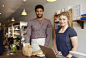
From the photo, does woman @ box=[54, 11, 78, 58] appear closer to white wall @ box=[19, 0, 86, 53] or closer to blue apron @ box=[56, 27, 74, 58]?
blue apron @ box=[56, 27, 74, 58]

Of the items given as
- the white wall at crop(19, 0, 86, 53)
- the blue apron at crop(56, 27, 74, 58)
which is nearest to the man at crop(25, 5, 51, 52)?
the blue apron at crop(56, 27, 74, 58)

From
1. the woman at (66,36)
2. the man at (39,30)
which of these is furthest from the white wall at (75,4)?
the woman at (66,36)

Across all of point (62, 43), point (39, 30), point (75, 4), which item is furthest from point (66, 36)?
point (75, 4)

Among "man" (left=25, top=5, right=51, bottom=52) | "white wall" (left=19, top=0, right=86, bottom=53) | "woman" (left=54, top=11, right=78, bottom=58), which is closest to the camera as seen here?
"woman" (left=54, top=11, right=78, bottom=58)

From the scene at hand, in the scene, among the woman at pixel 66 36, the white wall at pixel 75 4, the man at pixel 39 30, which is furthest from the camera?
the white wall at pixel 75 4

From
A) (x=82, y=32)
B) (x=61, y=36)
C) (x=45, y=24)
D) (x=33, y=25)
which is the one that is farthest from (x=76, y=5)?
(x=61, y=36)

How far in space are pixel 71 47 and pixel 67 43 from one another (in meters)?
0.08

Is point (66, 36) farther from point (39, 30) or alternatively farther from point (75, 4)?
point (75, 4)

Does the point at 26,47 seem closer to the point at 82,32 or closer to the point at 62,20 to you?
the point at 62,20

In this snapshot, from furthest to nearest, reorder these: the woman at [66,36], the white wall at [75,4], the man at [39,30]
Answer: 1. the white wall at [75,4]
2. the man at [39,30]
3. the woman at [66,36]

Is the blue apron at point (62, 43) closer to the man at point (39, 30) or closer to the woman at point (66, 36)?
the woman at point (66, 36)

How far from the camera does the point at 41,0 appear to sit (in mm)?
3785

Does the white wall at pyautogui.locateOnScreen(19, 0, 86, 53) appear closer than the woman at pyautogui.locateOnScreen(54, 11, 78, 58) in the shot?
No

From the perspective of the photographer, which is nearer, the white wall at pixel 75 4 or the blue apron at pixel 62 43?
the blue apron at pixel 62 43
